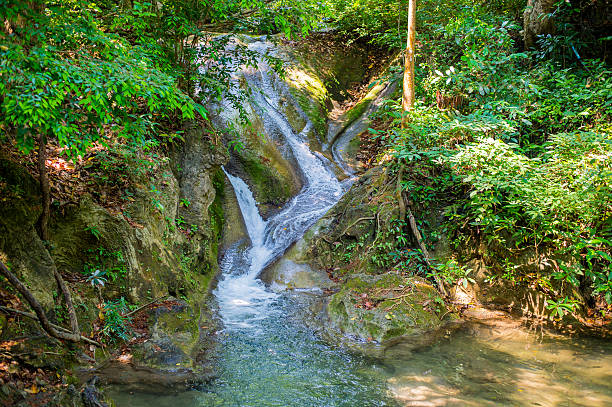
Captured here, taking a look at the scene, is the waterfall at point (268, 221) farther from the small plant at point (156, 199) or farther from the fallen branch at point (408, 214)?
the fallen branch at point (408, 214)

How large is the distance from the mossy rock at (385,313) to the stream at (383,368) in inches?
15.9

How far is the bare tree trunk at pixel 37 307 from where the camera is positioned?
11.3ft

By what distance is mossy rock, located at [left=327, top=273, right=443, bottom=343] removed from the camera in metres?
6.10

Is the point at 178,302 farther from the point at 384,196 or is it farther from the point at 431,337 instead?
the point at 384,196

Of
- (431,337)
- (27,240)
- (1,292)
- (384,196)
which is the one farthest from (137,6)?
(431,337)

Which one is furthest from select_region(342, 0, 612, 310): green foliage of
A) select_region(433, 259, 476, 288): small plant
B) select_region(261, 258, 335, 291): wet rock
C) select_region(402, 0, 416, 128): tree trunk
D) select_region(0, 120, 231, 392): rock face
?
select_region(0, 120, 231, 392): rock face

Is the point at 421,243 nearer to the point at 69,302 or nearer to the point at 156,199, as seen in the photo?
the point at 156,199

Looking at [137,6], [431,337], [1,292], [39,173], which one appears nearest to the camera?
[1,292]

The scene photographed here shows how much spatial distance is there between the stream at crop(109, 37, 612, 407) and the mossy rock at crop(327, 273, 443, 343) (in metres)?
0.40

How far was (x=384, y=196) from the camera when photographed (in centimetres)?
826

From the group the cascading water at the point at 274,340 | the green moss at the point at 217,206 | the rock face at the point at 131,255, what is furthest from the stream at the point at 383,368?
the green moss at the point at 217,206

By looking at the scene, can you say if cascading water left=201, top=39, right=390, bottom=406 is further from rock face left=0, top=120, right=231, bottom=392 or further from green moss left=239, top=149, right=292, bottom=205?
rock face left=0, top=120, right=231, bottom=392

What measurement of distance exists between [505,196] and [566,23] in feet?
15.3

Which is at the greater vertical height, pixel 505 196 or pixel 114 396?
pixel 505 196
